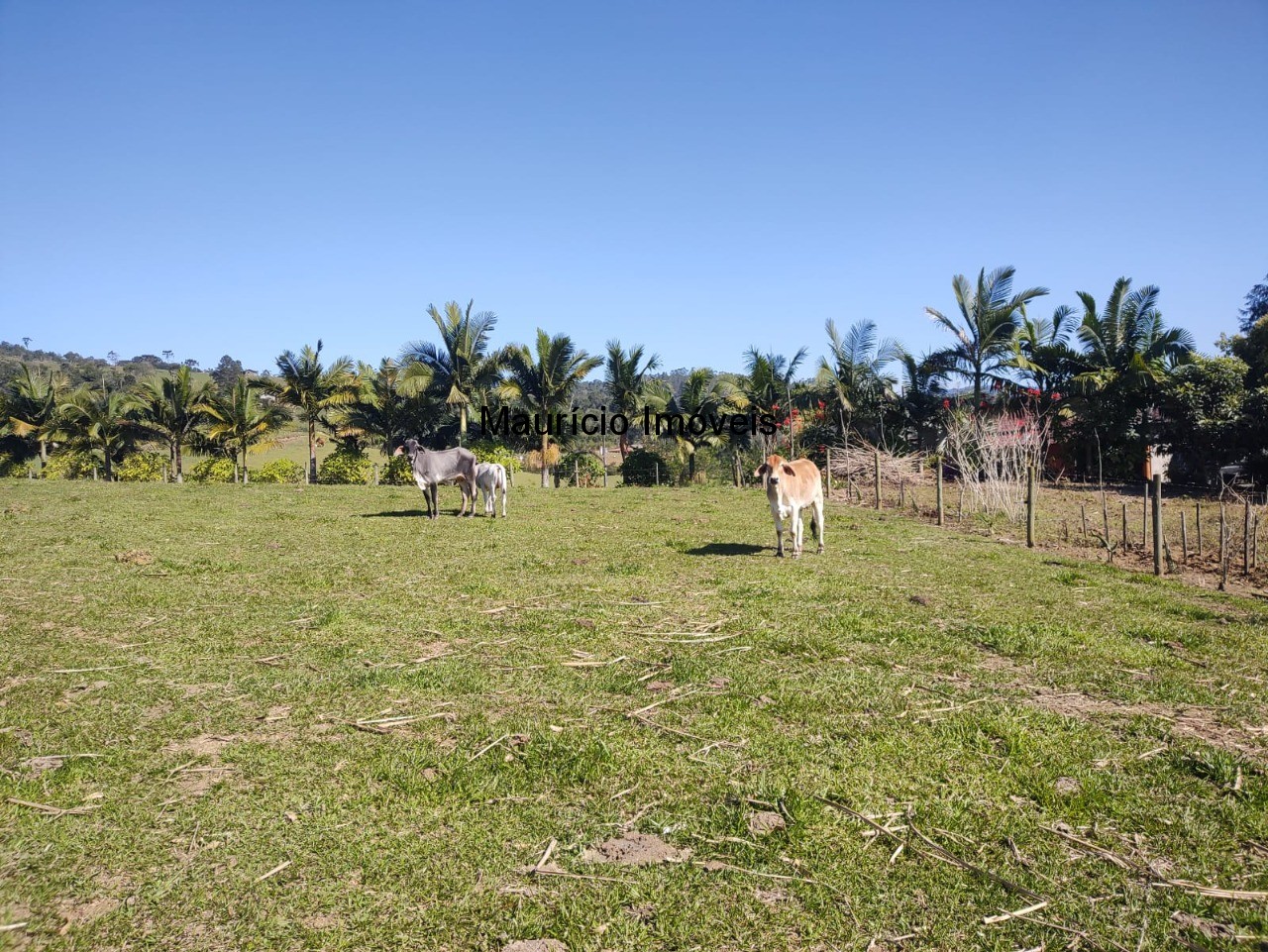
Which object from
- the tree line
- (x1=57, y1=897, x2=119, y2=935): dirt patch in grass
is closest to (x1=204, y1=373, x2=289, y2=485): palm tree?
the tree line

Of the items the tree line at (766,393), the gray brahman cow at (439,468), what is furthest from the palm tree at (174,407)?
the gray brahman cow at (439,468)

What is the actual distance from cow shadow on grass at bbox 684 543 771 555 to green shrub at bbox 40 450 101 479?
35.3 metres

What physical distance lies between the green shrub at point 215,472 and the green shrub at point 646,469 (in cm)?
1664

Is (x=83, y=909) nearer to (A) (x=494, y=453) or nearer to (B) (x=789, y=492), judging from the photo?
(B) (x=789, y=492)

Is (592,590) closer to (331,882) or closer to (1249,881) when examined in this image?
(331,882)

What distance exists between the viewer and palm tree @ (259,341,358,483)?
32156mm

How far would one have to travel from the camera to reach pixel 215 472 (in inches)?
1257

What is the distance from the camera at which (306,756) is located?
449 cm

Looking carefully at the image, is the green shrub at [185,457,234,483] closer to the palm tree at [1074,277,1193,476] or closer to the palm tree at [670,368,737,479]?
the palm tree at [670,368,737,479]

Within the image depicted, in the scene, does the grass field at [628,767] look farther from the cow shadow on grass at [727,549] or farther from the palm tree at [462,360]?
the palm tree at [462,360]

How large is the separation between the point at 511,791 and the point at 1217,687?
526 centimetres

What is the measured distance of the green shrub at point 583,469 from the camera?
32.0 metres

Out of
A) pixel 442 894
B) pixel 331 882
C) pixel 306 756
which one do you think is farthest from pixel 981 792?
pixel 306 756

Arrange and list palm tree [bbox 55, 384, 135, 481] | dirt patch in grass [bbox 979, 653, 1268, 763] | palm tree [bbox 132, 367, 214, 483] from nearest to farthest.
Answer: dirt patch in grass [bbox 979, 653, 1268, 763] < palm tree [bbox 132, 367, 214, 483] < palm tree [bbox 55, 384, 135, 481]
